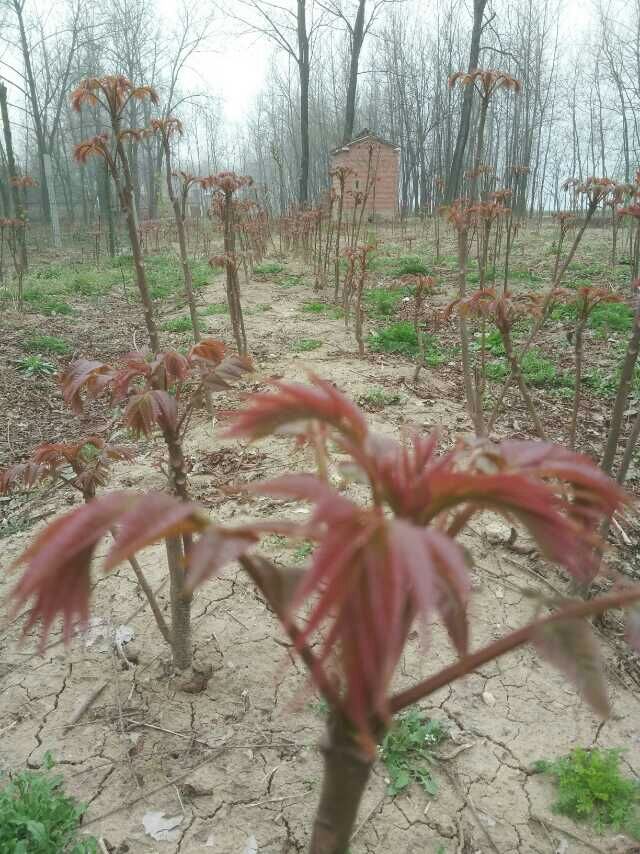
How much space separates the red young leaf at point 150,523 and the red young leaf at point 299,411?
12cm

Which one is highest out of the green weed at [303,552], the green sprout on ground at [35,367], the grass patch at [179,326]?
the grass patch at [179,326]

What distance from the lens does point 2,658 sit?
86.1 inches

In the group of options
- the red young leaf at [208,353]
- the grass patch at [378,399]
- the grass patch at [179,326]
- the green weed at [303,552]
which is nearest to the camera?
the red young leaf at [208,353]

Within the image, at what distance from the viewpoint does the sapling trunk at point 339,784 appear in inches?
27.3

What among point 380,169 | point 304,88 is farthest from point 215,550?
point 380,169

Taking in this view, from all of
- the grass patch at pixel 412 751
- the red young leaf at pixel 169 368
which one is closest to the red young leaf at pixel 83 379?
the red young leaf at pixel 169 368

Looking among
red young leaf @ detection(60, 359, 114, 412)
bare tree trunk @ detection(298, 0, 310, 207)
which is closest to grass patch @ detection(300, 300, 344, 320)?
red young leaf @ detection(60, 359, 114, 412)

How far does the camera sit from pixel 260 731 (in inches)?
72.6

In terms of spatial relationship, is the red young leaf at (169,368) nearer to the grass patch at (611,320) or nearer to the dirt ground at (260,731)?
the dirt ground at (260,731)

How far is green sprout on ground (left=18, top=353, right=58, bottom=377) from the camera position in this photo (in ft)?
19.7

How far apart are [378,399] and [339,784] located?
404 centimetres

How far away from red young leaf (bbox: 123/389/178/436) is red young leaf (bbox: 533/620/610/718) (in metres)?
1.04

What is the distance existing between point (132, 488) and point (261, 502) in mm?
866

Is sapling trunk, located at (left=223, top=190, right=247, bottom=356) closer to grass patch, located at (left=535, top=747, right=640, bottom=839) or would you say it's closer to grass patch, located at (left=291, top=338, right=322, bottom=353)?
grass patch, located at (left=291, top=338, right=322, bottom=353)
